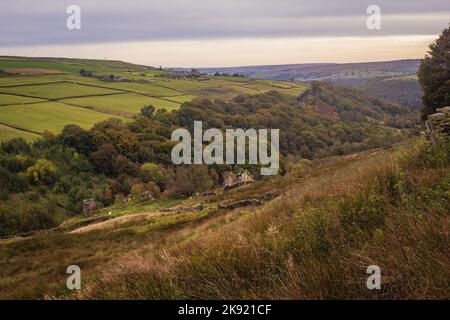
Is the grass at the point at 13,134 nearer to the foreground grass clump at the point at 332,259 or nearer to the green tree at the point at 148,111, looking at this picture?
the green tree at the point at 148,111

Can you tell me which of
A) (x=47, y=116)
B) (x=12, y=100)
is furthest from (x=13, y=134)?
Result: (x=12, y=100)

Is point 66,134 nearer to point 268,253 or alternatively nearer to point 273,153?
point 273,153

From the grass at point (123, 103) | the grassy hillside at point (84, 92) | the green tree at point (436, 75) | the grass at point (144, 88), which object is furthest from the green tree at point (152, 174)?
the green tree at point (436, 75)

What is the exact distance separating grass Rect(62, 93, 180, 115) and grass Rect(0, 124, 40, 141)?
2225 cm

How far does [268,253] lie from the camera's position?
15.0ft

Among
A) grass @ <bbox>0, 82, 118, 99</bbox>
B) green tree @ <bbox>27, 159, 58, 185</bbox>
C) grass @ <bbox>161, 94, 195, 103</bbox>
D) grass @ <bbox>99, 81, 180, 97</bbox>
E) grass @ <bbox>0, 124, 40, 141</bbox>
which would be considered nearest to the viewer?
green tree @ <bbox>27, 159, 58, 185</bbox>

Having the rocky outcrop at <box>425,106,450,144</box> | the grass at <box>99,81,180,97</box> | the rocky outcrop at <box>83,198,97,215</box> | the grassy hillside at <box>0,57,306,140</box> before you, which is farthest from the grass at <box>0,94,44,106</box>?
the rocky outcrop at <box>425,106,450,144</box>

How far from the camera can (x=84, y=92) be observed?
11081 cm

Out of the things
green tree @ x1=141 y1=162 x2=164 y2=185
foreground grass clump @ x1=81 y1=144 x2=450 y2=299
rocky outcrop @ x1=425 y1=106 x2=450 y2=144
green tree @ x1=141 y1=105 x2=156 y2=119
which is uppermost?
green tree @ x1=141 y1=105 x2=156 y2=119

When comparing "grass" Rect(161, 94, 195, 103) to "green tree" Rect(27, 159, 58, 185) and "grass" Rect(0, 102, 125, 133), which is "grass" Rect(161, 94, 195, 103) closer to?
"grass" Rect(0, 102, 125, 133)

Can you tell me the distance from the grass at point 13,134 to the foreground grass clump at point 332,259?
82.5 metres

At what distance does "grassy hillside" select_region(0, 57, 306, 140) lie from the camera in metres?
86.3
